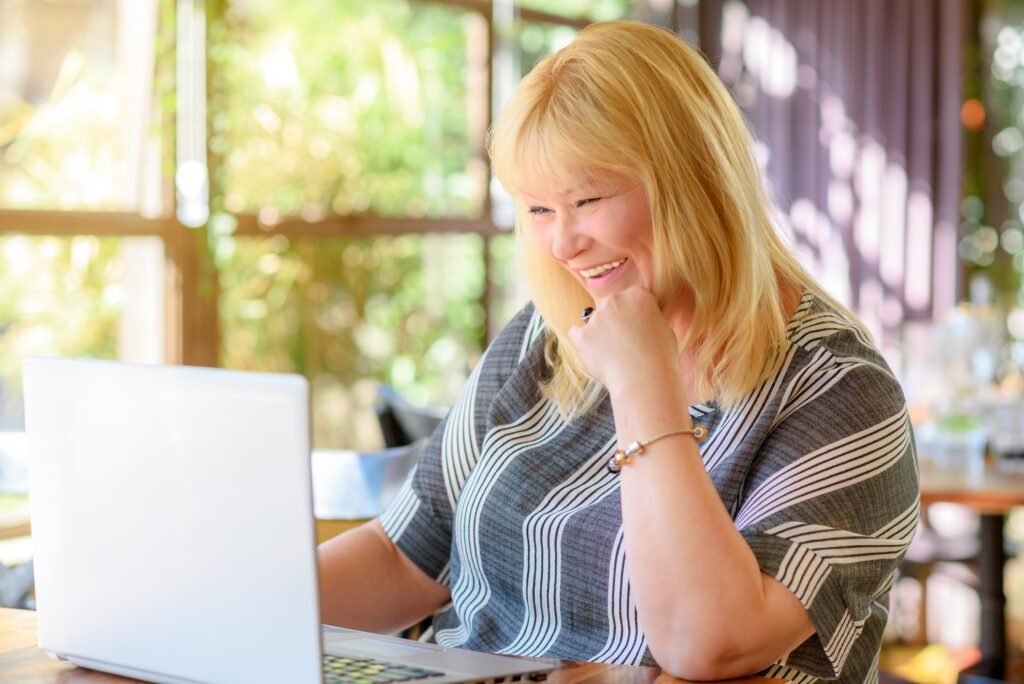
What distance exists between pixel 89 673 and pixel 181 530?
9.7 inches

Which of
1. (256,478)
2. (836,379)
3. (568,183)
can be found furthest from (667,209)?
(256,478)

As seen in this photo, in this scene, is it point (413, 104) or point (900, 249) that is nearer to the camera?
point (413, 104)

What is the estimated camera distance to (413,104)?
4.24m

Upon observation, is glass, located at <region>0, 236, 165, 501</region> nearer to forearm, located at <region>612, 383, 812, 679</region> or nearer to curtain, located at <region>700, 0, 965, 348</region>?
forearm, located at <region>612, 383, 812, 679</region>

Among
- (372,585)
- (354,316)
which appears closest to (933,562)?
(354,316)

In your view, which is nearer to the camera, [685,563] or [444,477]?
[685,563]

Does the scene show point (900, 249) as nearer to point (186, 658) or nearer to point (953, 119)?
point (953, 119)

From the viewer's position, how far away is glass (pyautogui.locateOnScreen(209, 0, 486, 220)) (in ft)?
11.7

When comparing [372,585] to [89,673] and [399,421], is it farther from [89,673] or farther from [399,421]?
[399,421]

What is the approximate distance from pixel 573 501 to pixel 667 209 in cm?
35

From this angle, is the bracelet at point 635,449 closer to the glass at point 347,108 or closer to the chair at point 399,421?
the chair at point 399,421

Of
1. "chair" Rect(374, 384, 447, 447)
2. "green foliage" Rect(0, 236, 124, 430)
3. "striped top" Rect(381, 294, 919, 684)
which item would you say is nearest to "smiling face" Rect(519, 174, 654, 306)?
"striped top" Rect(381, 294, 919, 684)

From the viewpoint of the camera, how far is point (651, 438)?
1197 millimetres

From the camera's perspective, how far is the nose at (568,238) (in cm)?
140
